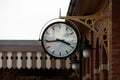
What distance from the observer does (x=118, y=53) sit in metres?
10.6

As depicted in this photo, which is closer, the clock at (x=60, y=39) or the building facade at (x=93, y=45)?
the building facade at (x=93, y=45)

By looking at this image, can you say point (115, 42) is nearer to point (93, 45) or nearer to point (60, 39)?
point (60, 39)

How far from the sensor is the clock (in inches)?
435

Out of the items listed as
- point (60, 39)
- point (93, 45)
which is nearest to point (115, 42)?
point (60, 39)

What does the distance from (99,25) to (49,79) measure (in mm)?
26915

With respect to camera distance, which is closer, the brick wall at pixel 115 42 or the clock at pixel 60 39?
the brick wall at pixel 115 42

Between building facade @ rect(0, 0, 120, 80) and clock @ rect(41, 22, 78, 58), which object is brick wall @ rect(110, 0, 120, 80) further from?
clock @ rect(41, 22, 78, 58)

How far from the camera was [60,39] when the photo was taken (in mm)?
11430

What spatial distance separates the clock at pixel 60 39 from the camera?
11055 millimetres

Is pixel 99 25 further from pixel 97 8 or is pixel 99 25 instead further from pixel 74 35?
pixel 74 35

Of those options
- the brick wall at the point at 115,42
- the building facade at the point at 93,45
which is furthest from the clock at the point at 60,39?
the brick wall at the point at 115,42

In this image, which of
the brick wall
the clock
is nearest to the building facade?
the brick wall

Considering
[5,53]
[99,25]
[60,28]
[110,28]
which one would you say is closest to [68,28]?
[60,28]

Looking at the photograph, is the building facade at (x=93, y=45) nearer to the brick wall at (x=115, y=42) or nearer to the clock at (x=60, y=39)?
the brick wall at (x=115, y=42)
